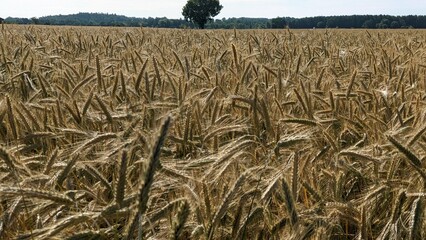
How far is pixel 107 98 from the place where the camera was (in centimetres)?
261

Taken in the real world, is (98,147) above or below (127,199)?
below

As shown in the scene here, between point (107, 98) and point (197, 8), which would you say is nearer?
point (107, 98)

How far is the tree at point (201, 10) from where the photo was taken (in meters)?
62.4

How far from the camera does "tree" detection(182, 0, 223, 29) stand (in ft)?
205

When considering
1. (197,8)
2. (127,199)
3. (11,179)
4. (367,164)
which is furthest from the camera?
(197,8)

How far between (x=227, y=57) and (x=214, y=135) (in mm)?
2979

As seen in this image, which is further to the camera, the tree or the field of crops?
the tree

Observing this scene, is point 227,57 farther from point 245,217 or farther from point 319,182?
point 245,217

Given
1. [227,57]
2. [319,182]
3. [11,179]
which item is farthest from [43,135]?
[227,57]

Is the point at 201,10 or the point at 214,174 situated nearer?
the point at 214,174

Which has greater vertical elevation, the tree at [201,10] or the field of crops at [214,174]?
the field of crops at [214,174]

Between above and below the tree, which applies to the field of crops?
above

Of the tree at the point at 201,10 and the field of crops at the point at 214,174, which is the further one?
the tree at the point at 201,10

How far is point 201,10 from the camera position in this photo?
63.2 metres
